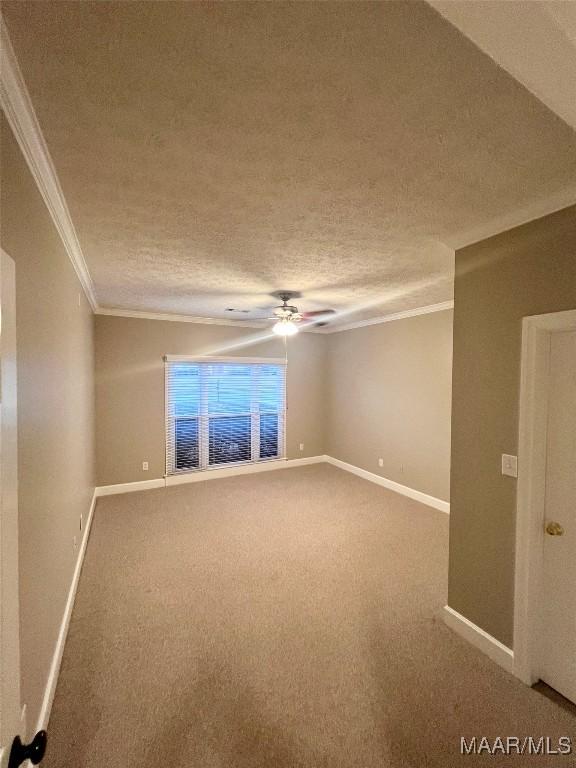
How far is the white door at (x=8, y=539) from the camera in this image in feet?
2.10

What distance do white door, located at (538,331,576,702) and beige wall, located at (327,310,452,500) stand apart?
228cm

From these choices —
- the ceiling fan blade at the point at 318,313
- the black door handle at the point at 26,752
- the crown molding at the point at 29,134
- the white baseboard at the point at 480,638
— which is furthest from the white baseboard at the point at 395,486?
the crown molding at the point at 29,134

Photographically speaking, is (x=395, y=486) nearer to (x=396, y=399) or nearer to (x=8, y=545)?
(x=396, y=399)

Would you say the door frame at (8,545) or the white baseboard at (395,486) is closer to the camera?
the door frame at (8,545)

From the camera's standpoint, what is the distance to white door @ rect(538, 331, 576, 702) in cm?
165

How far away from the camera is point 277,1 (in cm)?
75

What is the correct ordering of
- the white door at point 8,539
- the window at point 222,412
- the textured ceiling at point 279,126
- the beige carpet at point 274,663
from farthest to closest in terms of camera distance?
the window at point 222,412 → the beige carpet at point 274,663 → the textured ceiling at point 279,126 → the white door at point 8,539

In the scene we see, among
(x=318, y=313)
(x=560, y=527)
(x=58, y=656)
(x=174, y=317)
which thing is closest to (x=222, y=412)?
(x=174, y=317)

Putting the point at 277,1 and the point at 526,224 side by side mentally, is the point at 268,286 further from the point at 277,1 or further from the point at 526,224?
the point at 277,1

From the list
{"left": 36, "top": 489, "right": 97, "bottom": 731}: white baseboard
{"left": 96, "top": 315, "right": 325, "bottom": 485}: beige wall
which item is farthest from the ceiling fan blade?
{"left": 36, "top": 489, "right": 97, "bottom": 731}: white baseboard

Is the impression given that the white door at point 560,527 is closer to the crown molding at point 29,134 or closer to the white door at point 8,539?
the white door at point 8,539

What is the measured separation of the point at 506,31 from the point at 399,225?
3.90 ft

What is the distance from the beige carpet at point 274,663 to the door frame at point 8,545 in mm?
1137

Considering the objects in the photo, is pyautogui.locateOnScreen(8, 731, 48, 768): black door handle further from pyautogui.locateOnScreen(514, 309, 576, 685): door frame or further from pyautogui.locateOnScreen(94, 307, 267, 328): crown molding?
pyautogui.locateOnScreen(94, 307, 267, 328): crown molding
